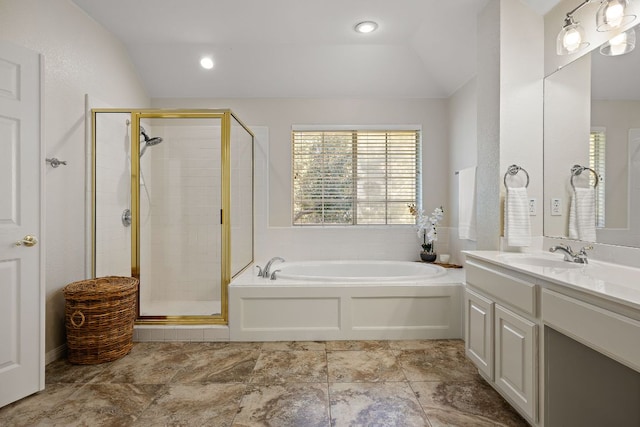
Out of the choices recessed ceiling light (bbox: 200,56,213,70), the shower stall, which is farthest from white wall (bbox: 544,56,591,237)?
recessed ceiling light (bbox: 200,56,213,70)

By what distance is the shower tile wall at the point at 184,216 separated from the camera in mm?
2889

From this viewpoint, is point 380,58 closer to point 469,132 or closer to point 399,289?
point 469,132

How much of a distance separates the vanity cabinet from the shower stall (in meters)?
1.86

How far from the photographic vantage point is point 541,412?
1.54 meters

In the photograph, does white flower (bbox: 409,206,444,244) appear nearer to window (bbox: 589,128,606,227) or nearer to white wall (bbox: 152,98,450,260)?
white wall (bbox: 152,98,450,260)

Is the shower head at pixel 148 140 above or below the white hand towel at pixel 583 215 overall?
above

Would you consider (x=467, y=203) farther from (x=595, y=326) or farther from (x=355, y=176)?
(x=595, y=326)

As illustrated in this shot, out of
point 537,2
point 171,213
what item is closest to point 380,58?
point 537,2

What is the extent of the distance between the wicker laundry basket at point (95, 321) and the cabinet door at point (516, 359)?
244cm

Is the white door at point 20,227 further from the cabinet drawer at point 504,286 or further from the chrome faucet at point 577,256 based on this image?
the chrome faucet at point 577,256

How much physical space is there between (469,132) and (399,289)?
167cm

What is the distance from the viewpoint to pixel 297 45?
3338 mm

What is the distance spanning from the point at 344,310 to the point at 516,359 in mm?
1356

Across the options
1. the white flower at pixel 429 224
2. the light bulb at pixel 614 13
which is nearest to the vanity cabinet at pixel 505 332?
the light bulb at pixel 614 13
